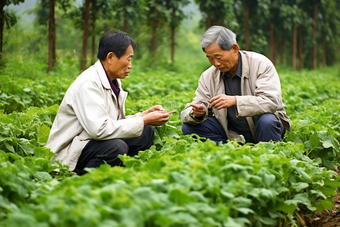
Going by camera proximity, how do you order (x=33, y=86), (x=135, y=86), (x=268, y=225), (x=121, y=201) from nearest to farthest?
(x=121, y=201), (x=268, y=225), (x=33, y=86), (x=135, y=86)

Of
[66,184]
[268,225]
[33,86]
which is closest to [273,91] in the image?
[268,225]

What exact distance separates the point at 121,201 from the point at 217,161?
904 mm

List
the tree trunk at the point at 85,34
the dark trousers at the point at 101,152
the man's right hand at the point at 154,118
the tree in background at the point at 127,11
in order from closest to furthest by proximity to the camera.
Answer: the dark trousers at the point at 101,152 < the man's right hand at the point at 154,118 < the tree trunk at the point at 85,34 < the tree in background at the point at 127,11

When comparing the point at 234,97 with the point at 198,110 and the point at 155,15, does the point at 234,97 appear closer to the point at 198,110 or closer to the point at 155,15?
the point at 198,110

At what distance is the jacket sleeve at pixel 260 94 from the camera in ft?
15.3

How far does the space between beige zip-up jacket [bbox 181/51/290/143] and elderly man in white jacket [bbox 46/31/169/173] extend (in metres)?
1.02

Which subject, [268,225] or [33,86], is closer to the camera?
[268,225]

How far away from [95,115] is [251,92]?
70.8 inches

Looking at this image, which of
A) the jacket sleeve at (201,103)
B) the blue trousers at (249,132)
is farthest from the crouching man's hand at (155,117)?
the blue trousers at (249,132)

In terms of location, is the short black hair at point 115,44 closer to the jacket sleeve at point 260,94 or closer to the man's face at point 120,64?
the man's face at point 120,64

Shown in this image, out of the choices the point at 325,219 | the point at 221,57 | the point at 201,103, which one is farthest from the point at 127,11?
the point at 325,219

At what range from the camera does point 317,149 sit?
4980 millimetres

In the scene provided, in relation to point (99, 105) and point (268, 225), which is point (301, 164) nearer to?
point (268, 225)

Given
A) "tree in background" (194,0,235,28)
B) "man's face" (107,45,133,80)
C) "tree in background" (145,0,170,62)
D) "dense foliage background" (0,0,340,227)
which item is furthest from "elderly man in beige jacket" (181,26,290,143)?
"tree in background" (194,0,235,28)
